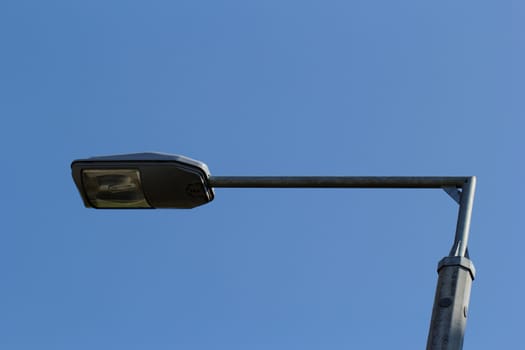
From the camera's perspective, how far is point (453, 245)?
5.85 metres

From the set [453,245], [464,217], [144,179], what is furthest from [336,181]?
[144,179]

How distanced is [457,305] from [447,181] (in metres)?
1.16

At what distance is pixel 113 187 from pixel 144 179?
0.21 metres

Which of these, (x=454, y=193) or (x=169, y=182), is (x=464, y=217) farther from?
(x=169, y=182)

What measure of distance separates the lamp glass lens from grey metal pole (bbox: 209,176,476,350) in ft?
1.59

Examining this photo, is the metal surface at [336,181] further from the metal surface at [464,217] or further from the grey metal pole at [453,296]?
the grey metal pole at [453,296]

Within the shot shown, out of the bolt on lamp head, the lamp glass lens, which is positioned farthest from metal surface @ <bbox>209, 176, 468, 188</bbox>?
the lamp glass lens

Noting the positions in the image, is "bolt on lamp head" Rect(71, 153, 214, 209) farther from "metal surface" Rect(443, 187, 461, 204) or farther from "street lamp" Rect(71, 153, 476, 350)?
"metal surface" Rect(443, 187, 461, 204)

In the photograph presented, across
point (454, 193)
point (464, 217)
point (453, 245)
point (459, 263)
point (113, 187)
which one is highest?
point (454, 193)

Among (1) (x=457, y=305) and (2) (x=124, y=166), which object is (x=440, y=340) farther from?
(2) (x=124, y=166)

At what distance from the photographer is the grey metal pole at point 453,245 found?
5.31 m

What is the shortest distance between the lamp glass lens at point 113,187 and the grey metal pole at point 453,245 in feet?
1.59

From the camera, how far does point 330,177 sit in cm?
676

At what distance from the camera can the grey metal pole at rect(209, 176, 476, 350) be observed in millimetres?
5309
